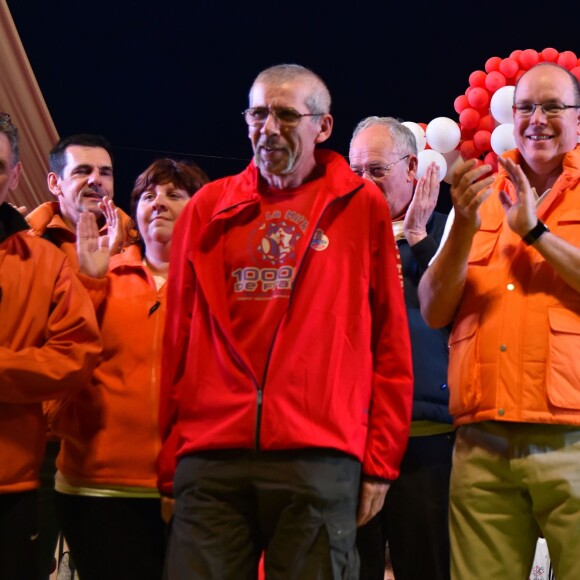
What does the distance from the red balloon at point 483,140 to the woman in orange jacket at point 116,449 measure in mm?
3982

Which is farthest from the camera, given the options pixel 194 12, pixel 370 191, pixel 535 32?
pixel 535 32

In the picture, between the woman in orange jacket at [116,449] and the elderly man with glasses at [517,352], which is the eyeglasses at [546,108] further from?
the woman in orange jacket at [116,449]

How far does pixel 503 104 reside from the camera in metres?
5.75

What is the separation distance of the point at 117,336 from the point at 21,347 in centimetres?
28

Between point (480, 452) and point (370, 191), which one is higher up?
point (370, 191)

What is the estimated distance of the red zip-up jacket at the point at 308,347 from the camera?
203 centimetres

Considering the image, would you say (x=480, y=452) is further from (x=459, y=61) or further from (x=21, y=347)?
(x=459, y=61)

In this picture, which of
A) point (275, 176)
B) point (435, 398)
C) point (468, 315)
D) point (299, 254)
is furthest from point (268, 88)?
point (435, 398)

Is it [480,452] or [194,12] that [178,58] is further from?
[480,452]

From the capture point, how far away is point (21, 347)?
2453 mm

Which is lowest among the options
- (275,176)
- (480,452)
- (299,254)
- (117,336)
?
(480,452)

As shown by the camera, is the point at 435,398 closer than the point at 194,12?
Yes

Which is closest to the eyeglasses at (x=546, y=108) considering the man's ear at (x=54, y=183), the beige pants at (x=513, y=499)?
the beige pants at (x=513, y=499)

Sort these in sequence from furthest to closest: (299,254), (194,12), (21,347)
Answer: (194,12)
(21,347)
(299,254)
